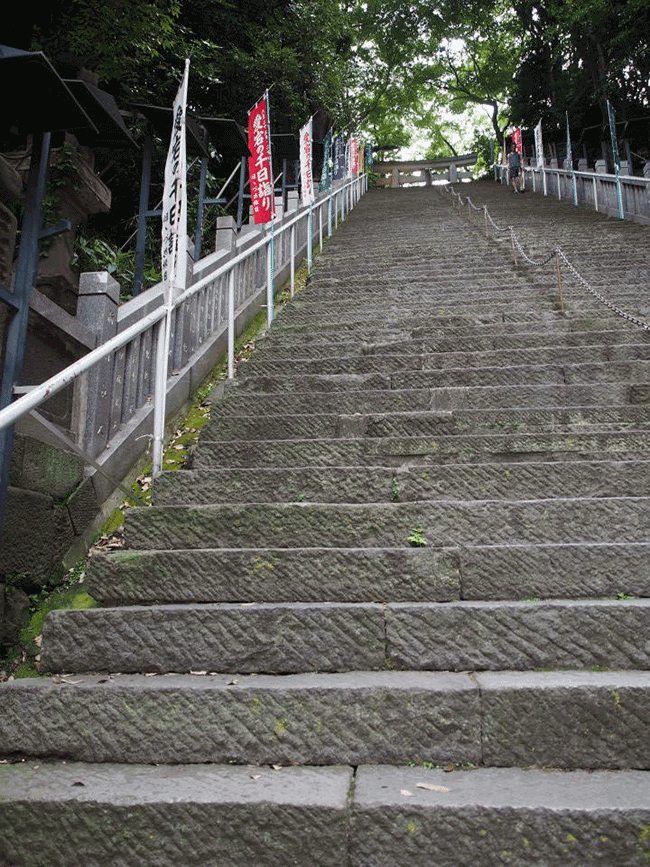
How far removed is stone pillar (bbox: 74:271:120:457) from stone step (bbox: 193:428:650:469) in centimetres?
59

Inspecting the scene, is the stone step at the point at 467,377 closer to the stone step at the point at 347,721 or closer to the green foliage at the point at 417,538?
the green foliage at the point at 417,538

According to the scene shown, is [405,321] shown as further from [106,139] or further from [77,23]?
[77,23]

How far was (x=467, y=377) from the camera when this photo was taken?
4688 mm

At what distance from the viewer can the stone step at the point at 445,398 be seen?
4301 millimetres

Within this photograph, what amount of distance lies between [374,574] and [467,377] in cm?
244

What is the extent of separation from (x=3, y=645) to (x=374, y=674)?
5.47 ft

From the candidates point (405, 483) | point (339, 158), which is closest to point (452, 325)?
point (405, 483)

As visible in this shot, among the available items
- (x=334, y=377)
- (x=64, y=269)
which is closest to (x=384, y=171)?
(x=64, y=269)

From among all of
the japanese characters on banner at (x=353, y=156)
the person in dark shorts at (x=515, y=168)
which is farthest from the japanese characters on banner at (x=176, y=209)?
the person in dark shorts at (x=515, y=168)

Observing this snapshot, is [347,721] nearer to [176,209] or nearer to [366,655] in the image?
[366,655]

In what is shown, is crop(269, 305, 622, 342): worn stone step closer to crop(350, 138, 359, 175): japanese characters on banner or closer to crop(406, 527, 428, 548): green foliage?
crop(406, 527, 428, 548): green foliage

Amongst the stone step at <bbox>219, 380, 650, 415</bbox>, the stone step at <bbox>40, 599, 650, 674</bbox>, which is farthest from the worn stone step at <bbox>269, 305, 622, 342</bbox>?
the stone step at <bbox>40, 599, 650, 674</bbox>

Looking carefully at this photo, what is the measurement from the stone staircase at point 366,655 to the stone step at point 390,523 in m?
0.01

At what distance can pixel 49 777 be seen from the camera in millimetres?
1960
